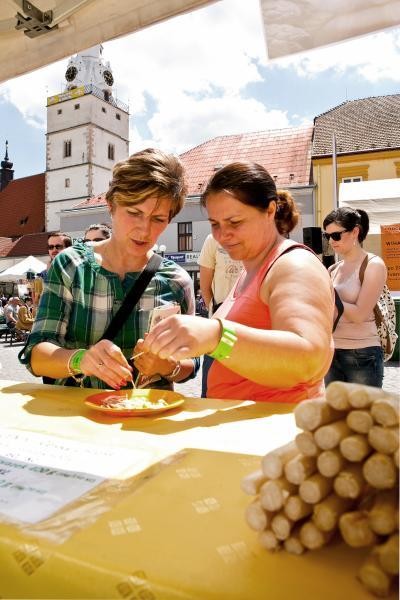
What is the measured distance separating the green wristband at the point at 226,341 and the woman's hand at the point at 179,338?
6 centimetres

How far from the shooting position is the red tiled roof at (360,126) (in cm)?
2190

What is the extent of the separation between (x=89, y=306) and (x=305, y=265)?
970mm

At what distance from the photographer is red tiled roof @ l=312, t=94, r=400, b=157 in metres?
21.9

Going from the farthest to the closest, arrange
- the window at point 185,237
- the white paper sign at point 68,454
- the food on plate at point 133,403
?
1. the window at point 185,237
2. the food on plate at point 133,403
3. the white paper sign at point 68,454

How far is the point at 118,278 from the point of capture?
2.08m

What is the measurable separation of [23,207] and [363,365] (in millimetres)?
43827

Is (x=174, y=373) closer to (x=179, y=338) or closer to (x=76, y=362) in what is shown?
(x=76, y=362)

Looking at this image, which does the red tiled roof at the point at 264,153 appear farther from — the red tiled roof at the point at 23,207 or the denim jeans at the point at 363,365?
the denim jeans at the point at 363,365

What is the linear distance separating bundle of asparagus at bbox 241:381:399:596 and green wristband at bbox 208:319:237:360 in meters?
0.63

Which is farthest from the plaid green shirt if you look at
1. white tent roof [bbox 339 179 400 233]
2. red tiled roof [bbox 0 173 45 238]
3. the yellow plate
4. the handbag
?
red tiled roof [bbox 0 173 45 238]

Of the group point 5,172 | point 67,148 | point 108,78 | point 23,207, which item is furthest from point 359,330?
point 5,172

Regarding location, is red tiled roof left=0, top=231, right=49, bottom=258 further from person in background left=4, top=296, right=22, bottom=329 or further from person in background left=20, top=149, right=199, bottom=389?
person in background left=20, top=149, right=199, bottom=389

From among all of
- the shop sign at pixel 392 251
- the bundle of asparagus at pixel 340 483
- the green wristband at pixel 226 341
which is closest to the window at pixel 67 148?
the shop sign at pixel 392 251

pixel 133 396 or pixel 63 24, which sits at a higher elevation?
pixel 63 24
